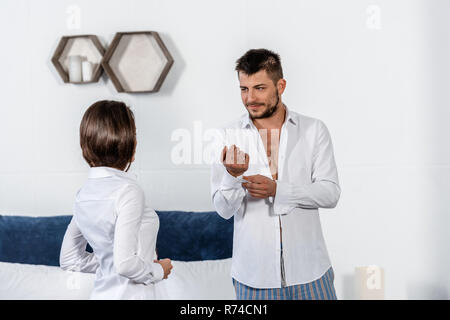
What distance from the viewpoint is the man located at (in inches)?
45.8

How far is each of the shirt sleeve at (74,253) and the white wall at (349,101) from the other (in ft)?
1.43

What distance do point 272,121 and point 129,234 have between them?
561 millimetres

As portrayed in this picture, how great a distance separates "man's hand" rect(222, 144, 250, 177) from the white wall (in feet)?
1.14

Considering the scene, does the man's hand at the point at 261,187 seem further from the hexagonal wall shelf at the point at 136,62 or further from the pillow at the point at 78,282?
the hexagonal wall shelf at the point at 136,62

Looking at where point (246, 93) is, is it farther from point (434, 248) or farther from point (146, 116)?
point (434, 248)

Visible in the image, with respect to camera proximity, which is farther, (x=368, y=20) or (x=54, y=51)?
(x=54, y=51)

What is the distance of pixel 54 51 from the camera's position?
5.15ft

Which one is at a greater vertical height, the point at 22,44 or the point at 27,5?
the point at 27,5

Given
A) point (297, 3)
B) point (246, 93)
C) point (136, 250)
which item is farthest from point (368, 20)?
point (136, 250)

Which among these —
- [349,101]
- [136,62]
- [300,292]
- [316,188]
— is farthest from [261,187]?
[136,62]

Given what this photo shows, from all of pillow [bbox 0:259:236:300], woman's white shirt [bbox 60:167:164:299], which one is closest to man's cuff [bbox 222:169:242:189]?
woman's white shirt [bbox 60:167:164:299]
